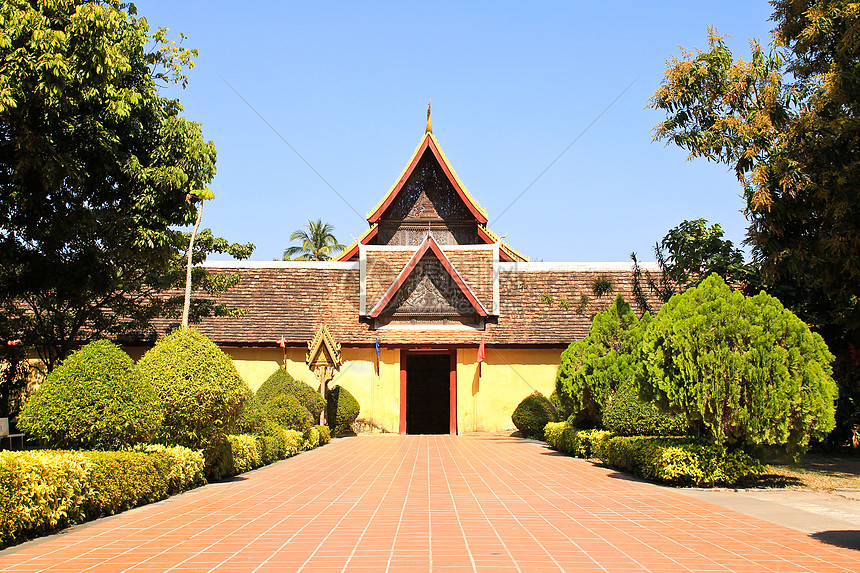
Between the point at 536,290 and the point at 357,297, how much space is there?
5.99 meters

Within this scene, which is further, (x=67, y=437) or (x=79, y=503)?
(x=67, y=437)

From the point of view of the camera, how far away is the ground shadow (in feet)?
23.6

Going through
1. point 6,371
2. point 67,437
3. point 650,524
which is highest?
point 6,371

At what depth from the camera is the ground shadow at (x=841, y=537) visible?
7195 millimetres

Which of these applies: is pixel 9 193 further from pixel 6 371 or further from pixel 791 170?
pixel 791 170

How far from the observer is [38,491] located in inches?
291

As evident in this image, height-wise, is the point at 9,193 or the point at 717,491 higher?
the point at 9,193

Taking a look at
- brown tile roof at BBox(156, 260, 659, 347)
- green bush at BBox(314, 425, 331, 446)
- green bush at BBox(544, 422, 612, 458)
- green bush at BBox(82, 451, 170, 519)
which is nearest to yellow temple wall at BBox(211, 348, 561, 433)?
brown tile roof at BBox(156, 260, 659, 347)

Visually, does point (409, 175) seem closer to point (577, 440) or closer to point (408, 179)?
point (408, 179)

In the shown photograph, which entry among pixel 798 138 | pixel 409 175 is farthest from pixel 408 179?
pixel 798 138

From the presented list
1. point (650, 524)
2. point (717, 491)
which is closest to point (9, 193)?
point (650, 524)

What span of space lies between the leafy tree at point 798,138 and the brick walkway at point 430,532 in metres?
5.97

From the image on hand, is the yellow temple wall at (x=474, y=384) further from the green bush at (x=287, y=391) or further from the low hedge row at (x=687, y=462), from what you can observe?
the low hedge row at (x=687, y=462)

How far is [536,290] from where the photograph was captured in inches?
993
